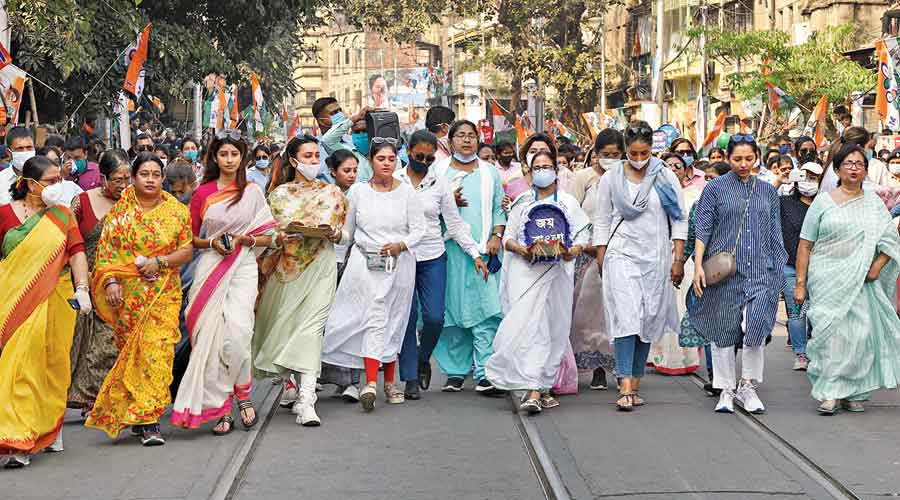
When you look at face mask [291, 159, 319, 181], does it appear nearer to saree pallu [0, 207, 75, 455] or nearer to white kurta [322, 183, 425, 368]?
white kurta [322, 183, 425, 368]

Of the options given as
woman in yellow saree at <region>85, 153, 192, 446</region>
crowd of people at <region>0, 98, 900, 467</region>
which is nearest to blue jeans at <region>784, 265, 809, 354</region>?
crowd of people at <region>0, 98, 900, 467</region>

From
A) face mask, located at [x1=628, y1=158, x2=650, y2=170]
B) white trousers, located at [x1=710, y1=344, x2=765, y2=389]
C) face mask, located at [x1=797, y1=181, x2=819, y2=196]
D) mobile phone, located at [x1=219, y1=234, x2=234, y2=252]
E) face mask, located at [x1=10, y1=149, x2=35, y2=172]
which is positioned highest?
face mask, located at [x1=10, y1=149, x2=35, y2=172]

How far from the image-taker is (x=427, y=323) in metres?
10.1

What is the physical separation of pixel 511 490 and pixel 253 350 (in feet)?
9.80

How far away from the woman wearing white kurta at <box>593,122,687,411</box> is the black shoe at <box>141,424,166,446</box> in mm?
2998

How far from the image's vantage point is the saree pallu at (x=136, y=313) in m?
8.23

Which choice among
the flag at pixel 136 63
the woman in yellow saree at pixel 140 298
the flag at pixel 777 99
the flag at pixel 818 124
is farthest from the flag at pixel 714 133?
the woman in yellow saree at pixel 140 298

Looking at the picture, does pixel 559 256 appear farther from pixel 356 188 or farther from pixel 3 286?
pixel 3 286

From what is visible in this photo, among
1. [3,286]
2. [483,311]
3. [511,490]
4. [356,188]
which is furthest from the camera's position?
[483,311]

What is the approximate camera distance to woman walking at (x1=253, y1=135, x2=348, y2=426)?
30.0 feet

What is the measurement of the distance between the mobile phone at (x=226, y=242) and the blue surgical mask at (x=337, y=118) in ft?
8.71

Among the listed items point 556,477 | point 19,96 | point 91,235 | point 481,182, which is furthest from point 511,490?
point 19,96

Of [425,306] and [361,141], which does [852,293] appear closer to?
[425,306]

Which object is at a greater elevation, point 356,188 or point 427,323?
point 356,188
